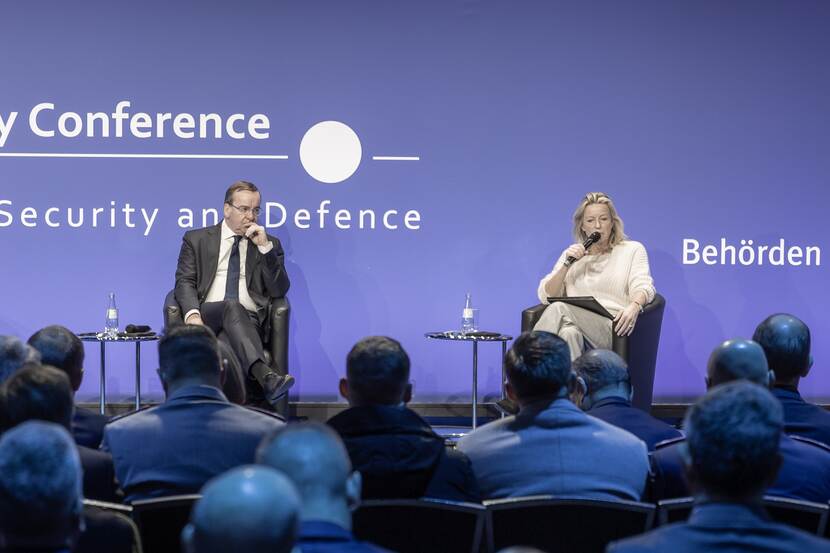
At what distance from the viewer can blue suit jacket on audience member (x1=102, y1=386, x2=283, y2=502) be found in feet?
9.48

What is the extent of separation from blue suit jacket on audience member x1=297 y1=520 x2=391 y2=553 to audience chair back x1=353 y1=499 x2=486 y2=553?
69 centimetres

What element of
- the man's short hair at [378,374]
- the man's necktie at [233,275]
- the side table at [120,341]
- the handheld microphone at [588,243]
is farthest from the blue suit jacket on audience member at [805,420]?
the side table at [120,341]

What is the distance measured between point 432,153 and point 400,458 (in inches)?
177

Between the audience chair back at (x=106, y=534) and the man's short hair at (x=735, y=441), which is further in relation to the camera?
the audience chair back at (x=106, y=534)

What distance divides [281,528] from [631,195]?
19.7 feet

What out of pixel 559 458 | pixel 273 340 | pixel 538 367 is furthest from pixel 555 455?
pixel 273 340

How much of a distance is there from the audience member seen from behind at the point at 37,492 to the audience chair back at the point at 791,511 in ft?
4.51

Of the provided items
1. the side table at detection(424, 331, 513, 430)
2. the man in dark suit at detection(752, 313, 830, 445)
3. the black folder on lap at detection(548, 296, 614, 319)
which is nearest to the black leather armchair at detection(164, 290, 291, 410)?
the side table at detection(424, 331, 513, 430)

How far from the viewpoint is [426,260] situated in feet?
23.5

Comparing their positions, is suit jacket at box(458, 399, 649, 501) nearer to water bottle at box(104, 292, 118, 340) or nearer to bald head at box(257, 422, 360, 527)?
bald head at box(257, 422, 360, 527)

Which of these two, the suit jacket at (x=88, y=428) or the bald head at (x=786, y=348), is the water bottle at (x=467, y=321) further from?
the suit jacket at (x=88, y=428)

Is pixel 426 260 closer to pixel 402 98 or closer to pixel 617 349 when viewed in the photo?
pixel 402 98

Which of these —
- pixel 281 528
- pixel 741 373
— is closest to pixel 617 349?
pixel 741 373

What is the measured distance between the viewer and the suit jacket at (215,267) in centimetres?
657
